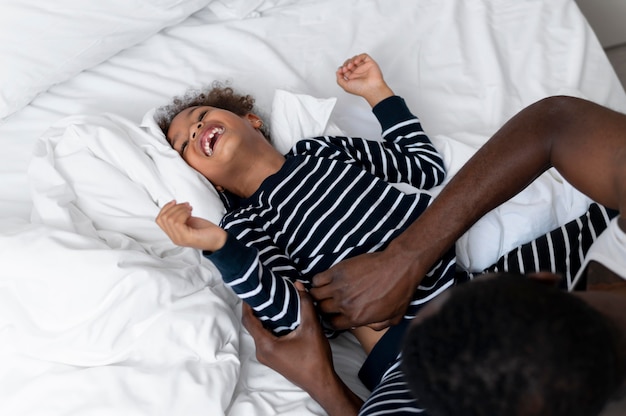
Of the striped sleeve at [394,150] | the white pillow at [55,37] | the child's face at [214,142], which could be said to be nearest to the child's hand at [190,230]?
the child's face at [214,142]

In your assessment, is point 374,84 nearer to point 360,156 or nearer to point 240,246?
point 360,156

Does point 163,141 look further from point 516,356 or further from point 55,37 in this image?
point 516,356

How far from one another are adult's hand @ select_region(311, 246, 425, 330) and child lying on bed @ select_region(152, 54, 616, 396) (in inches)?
0.8

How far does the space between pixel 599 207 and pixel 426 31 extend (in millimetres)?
725

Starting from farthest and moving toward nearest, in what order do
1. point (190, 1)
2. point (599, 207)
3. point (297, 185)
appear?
point (190, 1)
point (297, 185)
point (599, 207)

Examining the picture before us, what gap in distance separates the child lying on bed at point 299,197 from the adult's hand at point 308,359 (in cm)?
3

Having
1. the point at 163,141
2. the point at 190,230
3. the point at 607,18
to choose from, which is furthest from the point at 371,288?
the point at 607,18

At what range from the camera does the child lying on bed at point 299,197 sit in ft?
3.59

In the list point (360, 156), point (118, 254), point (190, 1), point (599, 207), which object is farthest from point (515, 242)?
point (190, 1)

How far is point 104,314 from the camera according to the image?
105 cm

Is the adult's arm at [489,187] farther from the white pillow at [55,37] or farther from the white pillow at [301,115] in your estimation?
the white pillow at [55,37]

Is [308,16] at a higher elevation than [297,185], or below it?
higher

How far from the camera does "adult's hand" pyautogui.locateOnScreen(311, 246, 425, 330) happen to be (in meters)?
1.06

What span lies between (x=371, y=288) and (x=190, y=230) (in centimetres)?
30
